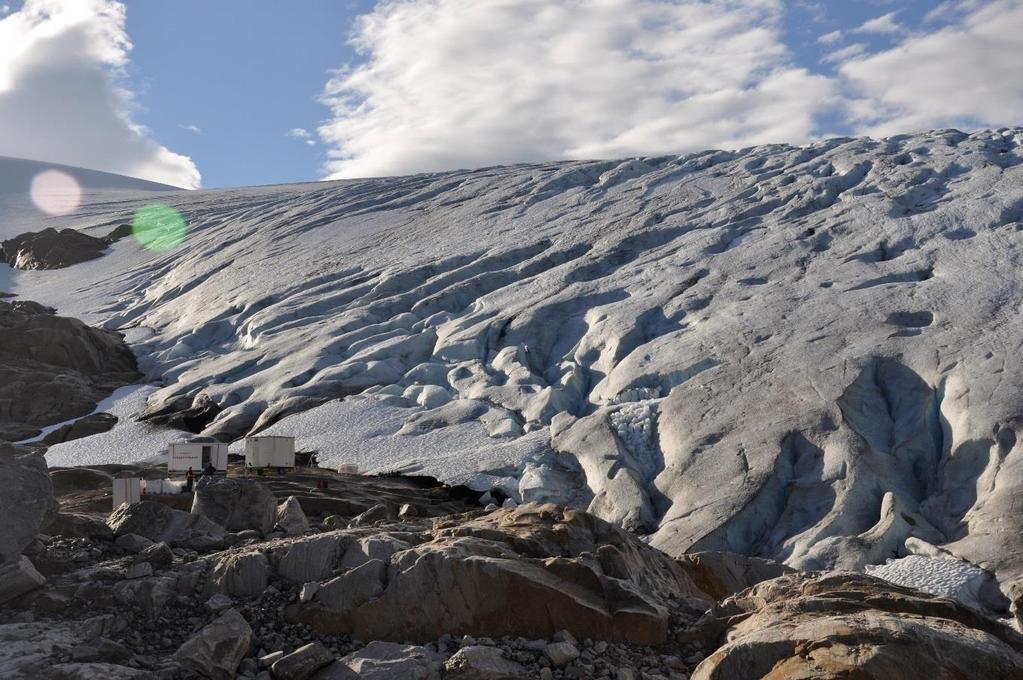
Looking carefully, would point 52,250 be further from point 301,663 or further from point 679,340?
point 301,663

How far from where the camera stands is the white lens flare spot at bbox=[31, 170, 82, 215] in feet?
260

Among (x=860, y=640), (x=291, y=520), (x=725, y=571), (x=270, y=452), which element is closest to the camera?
(x=860, y=640)

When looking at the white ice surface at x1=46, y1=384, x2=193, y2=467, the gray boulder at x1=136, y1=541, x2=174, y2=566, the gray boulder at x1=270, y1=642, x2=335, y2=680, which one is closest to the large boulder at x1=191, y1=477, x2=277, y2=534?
the gray boulder at x1=136, y1=541, x2=174, y2=566

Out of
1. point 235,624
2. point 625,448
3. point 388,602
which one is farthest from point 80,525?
point 625,448

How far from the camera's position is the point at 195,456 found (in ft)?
71.1

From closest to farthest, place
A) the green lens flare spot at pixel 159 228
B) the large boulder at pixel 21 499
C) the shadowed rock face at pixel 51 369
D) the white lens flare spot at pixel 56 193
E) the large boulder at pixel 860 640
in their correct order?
the large boulder at pixel 860 640 < the large boulder at pixel 21 499 < the shadowed rock face at pixel 51 369 < the green lens flare spot at pixel 159 228 < the white lens flare spot at pixel 56 193

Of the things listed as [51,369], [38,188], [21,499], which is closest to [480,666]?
[21,499]

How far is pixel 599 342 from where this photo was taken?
83.6 ft

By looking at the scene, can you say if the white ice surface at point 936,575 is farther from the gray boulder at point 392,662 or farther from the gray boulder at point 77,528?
the gray boulder at point 77,528

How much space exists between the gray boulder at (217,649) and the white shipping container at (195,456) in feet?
45.3

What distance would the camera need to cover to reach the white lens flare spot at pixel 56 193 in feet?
260

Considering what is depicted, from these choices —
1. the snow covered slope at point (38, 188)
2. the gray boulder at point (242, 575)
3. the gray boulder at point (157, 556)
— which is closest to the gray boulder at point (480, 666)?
the gray boulder at point (242, 575)

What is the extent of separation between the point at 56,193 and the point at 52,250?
3415 cm

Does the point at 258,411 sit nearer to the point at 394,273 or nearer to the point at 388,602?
the point at 394,273
